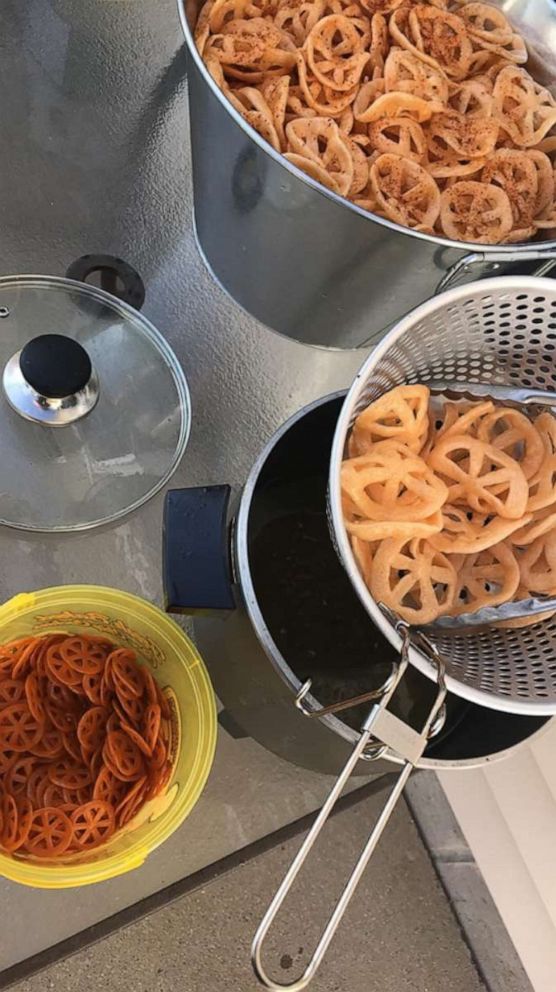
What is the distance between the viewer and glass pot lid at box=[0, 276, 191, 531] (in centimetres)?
59

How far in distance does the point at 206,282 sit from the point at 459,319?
11.2 inches

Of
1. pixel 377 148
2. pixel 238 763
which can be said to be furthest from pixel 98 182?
pixel 238 763

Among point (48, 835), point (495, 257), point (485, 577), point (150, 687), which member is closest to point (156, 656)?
point (150, 687)

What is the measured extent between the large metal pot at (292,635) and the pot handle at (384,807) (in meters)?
0.12

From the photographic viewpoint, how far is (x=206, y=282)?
71 cm

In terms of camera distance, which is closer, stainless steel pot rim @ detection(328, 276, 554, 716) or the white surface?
stainless steel pot rim @ detection(328, 276, 554, 716)

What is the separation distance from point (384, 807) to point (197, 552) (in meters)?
0.20

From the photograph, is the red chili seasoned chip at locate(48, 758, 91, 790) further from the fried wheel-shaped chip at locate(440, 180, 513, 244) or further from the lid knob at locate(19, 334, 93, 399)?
the fried wheel-shaped chip at locate(440, 180, 513, 244)

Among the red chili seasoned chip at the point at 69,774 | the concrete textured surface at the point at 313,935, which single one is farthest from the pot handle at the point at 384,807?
the concrete textured surface at the point at 313,935

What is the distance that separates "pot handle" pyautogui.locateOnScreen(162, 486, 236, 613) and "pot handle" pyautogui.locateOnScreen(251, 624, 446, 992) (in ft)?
0.42

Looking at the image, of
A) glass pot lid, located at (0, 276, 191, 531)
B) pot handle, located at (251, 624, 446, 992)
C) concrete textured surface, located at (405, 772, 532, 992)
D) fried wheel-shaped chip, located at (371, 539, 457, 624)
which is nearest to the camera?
pot handle, located at (251, 624, 446, 992)

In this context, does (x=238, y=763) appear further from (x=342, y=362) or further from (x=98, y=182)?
(x=98, y=182)

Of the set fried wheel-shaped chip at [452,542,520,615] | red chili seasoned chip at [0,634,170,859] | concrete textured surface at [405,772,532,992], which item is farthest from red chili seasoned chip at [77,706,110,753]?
concrete textured surface at [405,772,532,992]

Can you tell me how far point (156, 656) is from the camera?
572mm
